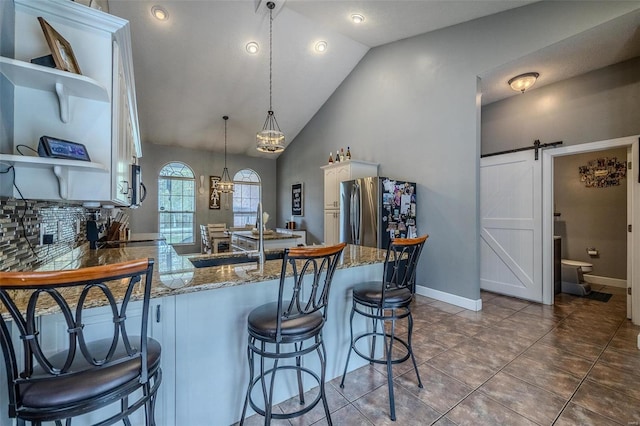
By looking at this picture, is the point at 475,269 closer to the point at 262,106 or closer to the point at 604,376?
the point at 604,376

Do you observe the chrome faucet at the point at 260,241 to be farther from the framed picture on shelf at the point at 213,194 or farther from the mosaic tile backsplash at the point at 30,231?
the framed picture on shelf at the point at 213,194

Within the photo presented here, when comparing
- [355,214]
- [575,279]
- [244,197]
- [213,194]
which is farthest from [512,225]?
[213,194]

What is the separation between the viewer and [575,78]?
3.56 m

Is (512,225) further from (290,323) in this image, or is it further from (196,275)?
(196,275)

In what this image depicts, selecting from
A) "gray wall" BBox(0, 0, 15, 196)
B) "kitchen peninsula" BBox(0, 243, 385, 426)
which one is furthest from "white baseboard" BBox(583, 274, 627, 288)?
"gray wall" BBox(0, 0, 15, 196)

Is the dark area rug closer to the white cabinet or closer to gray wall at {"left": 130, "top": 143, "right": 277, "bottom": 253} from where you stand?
the white cabinet

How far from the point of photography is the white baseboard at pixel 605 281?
4.16 metres

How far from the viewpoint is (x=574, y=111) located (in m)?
3.55

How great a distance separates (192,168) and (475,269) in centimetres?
718

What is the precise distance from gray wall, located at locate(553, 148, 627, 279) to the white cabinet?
3388 mm

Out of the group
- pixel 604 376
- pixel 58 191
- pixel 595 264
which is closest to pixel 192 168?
pixel 58 191

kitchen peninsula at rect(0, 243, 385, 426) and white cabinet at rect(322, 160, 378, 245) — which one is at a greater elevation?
white cabinet at rect(322, 160, 378, 245)

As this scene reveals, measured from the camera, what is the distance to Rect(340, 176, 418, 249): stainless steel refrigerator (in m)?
3.79

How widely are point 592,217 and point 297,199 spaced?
5945 millimetres
